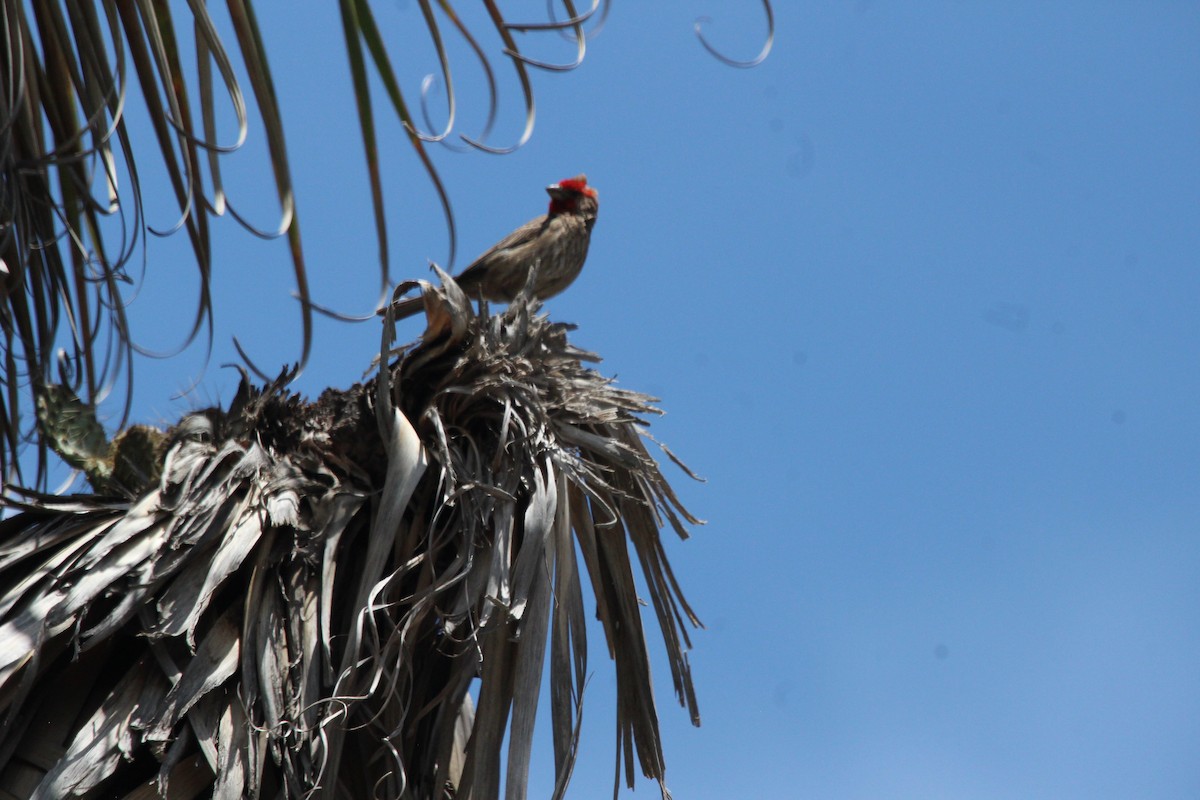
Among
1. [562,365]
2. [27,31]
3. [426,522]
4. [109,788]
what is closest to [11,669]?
[109,788]

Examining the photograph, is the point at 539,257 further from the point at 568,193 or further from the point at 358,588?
the point at 358,588

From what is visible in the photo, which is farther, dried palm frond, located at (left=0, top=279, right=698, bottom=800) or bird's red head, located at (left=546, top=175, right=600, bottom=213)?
bird's red head, located at (left=546, top=175, right=600, bottom=213)

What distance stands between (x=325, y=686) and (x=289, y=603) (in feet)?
0.79

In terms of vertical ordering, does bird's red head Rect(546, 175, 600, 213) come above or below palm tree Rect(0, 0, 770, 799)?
above

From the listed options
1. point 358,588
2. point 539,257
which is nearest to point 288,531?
point 358,588

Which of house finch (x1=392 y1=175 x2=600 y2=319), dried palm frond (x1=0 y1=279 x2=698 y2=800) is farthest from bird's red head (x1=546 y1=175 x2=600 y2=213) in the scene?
dried palm frond (x1=0 y1=279 x2=698 y2=800)

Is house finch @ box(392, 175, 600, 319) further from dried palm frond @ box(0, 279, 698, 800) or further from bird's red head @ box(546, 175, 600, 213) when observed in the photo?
dried palm frond @ box(0, 279, 698, 800)

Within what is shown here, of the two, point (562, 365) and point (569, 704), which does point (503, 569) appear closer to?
point (569, 704)

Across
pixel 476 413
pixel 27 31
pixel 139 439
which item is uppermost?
pixel 27 31

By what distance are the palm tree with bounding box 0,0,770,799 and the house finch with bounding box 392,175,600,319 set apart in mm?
2152

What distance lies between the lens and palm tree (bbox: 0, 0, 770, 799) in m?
2.61

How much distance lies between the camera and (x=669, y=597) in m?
3.50

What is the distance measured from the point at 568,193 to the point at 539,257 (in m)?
0.61

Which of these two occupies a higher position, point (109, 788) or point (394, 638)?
point (394, 638)
